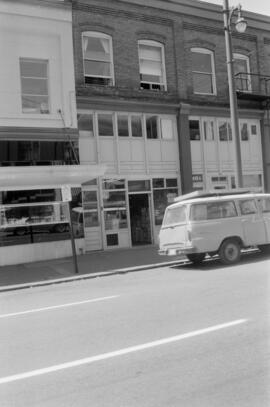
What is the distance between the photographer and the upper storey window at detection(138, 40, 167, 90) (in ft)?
62.7

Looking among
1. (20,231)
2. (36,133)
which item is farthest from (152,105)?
(20,231)

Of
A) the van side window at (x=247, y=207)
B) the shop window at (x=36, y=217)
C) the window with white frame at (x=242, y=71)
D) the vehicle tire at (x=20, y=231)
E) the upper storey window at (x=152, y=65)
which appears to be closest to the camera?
the van side window at (x=247, y=207)

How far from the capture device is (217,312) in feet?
22.9

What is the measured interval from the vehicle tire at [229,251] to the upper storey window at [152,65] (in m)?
8.76

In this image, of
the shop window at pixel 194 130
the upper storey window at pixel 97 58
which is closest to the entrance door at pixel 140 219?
the shop window at pixel 194 130

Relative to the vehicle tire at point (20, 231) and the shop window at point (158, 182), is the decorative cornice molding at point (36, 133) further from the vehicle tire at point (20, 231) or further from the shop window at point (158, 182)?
the shop window at point (158, 182)

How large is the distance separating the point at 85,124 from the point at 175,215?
662 centimetres

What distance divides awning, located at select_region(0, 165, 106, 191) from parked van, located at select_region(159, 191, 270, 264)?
11.2 feet

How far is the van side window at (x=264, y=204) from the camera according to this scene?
44.5 feet

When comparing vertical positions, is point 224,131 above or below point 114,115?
below

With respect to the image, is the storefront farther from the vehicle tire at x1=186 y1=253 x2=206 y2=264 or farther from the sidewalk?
the vehicle tire at x1=186 y1=253 x2=206 y2=264

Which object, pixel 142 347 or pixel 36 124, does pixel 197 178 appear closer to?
pixel 36 124

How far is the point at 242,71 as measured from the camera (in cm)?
2184

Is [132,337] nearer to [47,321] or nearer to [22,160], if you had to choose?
[47,321]
